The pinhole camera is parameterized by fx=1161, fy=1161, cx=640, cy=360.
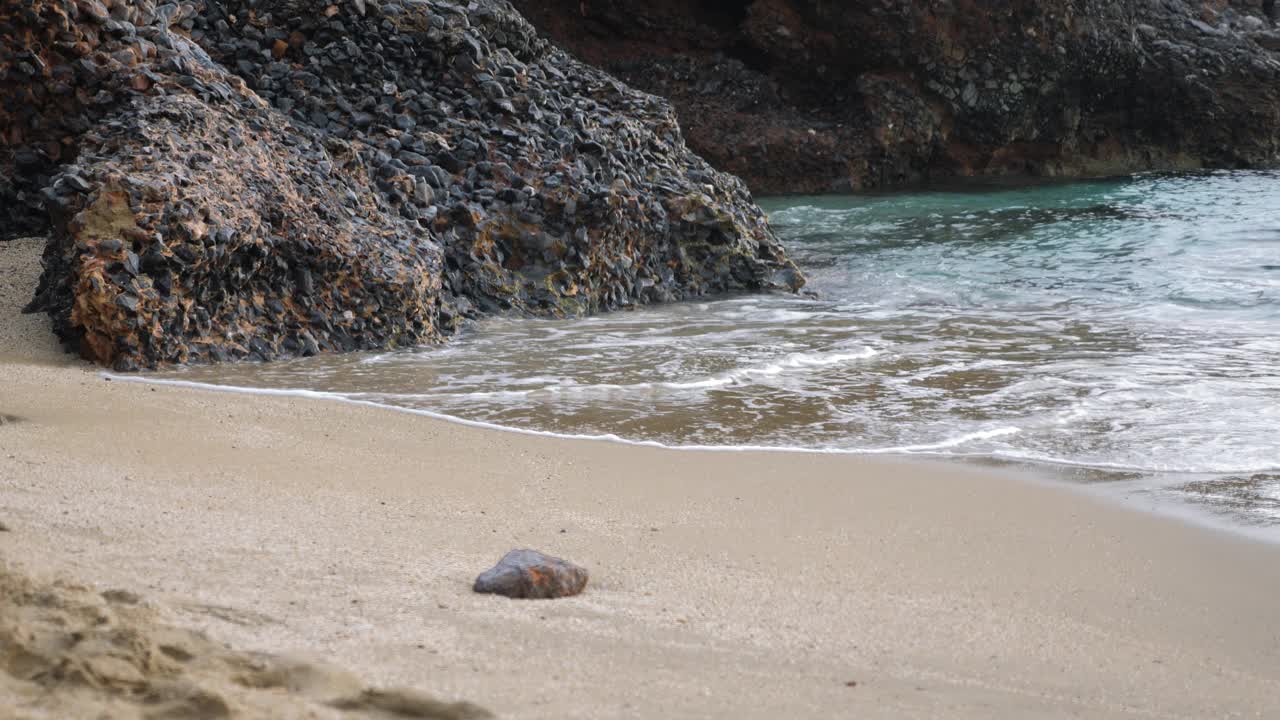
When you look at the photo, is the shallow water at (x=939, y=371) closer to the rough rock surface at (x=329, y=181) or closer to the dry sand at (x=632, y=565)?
the rough rock surface at (x=329, y=181)

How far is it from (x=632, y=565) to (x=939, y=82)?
14.3m

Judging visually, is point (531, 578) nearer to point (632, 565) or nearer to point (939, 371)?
point (632, 565)

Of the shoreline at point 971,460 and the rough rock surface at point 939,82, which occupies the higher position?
the rough rock surface at point 939,82

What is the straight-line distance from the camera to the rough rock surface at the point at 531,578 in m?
1.97

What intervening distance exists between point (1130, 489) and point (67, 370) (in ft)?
10.5

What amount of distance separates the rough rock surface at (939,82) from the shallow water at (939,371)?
23.6 ft

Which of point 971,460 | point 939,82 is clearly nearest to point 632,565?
point 971,460

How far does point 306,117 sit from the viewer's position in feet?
19.3

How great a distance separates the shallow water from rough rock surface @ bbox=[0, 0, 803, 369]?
0.86ft

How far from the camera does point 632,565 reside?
2295 mm

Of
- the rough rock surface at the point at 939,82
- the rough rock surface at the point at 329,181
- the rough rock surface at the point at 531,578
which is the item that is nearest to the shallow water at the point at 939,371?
the rough rock surface at the point at 329,181

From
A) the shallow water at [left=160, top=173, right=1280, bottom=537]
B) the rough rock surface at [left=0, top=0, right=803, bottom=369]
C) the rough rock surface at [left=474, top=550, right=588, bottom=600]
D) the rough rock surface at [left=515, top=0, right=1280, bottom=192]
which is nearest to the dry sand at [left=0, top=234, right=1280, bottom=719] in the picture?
the rough rock surface at [left=474, top=550, right=588, bottom=600]

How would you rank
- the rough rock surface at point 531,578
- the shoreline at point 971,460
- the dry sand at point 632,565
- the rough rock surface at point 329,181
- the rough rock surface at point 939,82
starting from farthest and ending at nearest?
the rough rock surface at point 939,82 → the rough rock surface at point 329,181 → the shoreline at point 971,460 → the rough rock surface at point 531,578 → the dry sand at point 632,565

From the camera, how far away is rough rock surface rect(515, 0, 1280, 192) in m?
15.2
